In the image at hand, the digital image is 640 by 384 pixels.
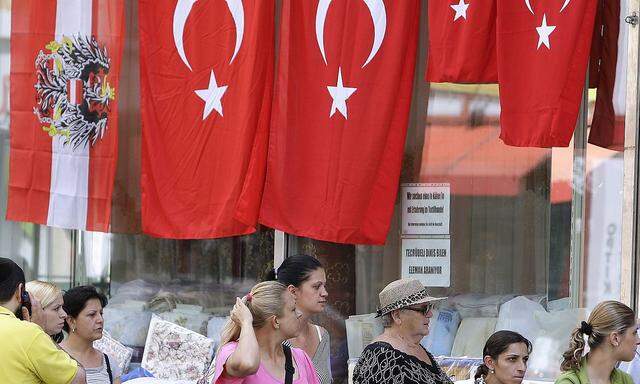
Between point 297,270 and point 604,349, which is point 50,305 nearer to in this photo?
point 297,270

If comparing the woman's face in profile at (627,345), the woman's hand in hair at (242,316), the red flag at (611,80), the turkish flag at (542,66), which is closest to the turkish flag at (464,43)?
the turkish flag at (542,66)

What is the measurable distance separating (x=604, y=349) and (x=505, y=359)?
59cm

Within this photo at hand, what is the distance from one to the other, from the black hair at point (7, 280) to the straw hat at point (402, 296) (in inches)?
77.8

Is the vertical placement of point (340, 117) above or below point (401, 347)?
above

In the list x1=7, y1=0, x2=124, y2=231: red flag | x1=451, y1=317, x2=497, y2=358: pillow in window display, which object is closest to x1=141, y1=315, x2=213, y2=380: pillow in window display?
x1=7, y1=0, x2=124, y2=231: red flag

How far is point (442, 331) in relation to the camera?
30.2ft

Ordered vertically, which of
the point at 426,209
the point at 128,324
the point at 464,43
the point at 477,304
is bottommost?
the point at 128,324

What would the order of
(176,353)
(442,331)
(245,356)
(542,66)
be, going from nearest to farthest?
(245,356)
(542,66)
(442,331)
(176,353)

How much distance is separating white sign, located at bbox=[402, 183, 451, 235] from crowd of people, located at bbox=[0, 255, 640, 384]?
76.7 inches

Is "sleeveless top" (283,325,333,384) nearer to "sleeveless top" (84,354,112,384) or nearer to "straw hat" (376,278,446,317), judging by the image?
"straw hat" (376,278,446,317)

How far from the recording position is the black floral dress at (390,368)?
6.20 meters

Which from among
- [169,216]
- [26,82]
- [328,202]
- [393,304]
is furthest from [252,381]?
[26,82]

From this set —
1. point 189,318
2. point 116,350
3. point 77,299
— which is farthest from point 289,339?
point 116,350

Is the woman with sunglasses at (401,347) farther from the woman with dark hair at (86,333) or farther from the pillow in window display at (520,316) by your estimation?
the pillow in window display at (520,316)
